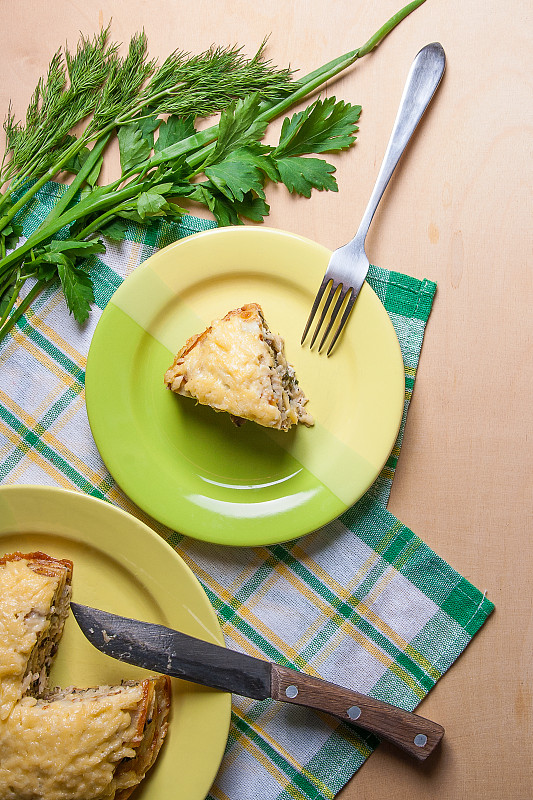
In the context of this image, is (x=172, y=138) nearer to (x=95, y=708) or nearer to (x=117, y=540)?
(x=117, y=540)

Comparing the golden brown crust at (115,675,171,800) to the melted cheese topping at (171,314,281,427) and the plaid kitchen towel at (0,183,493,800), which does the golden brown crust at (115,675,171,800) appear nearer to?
the plaid kitchen towel at (0,183,493,800)

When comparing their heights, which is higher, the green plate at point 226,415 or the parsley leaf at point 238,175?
the parsley leaf at point 238,175

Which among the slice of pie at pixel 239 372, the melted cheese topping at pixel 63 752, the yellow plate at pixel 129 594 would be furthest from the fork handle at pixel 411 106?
the melted cheese topping at pixel 63 752

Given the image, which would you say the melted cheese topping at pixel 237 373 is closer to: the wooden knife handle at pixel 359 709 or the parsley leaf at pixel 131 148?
the parsley leaf at pixel 131 148

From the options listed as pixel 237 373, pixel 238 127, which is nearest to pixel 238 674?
pixel 237 373

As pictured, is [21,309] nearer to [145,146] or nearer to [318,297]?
[145,146]

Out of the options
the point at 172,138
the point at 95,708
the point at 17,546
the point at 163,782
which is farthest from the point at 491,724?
the point at 172,138
